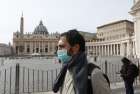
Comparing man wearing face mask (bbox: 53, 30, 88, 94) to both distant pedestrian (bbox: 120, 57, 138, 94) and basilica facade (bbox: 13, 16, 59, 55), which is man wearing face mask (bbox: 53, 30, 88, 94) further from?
basilica facade (bbox: 13, 16, 59, 55)

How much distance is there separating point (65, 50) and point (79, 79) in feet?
1.45

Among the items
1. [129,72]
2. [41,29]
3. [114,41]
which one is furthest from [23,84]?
[41,29]

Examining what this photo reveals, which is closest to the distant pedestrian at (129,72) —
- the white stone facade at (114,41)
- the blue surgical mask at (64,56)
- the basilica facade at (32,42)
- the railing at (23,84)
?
the railing at (23,84)

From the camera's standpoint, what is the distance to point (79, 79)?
1.91 metres

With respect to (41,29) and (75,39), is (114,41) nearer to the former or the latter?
(41,29)

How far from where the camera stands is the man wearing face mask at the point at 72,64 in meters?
1.92

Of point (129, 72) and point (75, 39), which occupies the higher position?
point (75, 39)

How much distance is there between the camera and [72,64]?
2057 millimetres

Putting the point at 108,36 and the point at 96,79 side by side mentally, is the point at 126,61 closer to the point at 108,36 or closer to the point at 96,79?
the point at 96,79

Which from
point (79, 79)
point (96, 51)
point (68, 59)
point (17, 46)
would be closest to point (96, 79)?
point (79, 79)

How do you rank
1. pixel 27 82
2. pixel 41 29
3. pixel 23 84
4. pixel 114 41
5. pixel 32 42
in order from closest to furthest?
1. pixel 23 84
2. pixel 27 82
3. pixel 114 41
4. pixel 32 42
5. pixel 41 29

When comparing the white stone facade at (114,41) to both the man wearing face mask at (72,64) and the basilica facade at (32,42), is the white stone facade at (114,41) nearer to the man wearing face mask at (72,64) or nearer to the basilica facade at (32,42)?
the basilica facade at (32,42)

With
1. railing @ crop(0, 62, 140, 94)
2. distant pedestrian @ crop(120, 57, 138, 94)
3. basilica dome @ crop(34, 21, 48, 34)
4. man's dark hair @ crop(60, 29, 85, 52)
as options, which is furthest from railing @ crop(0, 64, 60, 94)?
basilica dome @ crop(34, 21, 48, 34)

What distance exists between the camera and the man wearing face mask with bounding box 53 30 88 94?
1.92 m
